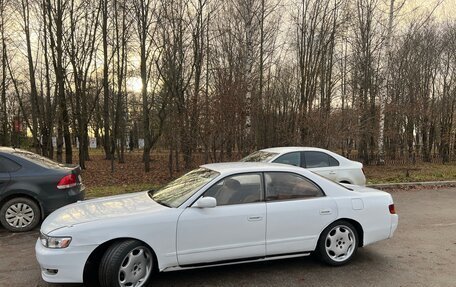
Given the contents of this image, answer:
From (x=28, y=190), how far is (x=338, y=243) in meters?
5.58

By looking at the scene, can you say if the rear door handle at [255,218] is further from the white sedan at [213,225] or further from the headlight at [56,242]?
the headlight at [56,242]

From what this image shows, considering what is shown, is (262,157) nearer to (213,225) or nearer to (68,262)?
(213,225)

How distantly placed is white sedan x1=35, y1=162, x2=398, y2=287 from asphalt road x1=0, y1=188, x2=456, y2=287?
0.78 feet

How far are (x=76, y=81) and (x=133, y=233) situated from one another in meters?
17.4

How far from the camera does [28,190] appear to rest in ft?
22.0

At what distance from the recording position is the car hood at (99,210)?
4129 mm

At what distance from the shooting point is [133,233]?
4.00m

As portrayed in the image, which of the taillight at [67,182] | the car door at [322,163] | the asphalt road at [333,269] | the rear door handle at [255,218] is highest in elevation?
the car door at [322,163]

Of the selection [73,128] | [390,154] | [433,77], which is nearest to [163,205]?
[73,128]

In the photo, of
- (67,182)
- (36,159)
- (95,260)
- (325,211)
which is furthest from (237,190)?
(36,159)

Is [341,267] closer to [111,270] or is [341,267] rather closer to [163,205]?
[163,205]

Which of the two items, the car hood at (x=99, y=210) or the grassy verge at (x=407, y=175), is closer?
the car hood at (x=99, y=210)

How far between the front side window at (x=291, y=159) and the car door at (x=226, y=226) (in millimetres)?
3813

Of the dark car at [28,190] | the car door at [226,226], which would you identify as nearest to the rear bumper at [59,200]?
the dark car at [28,190]
